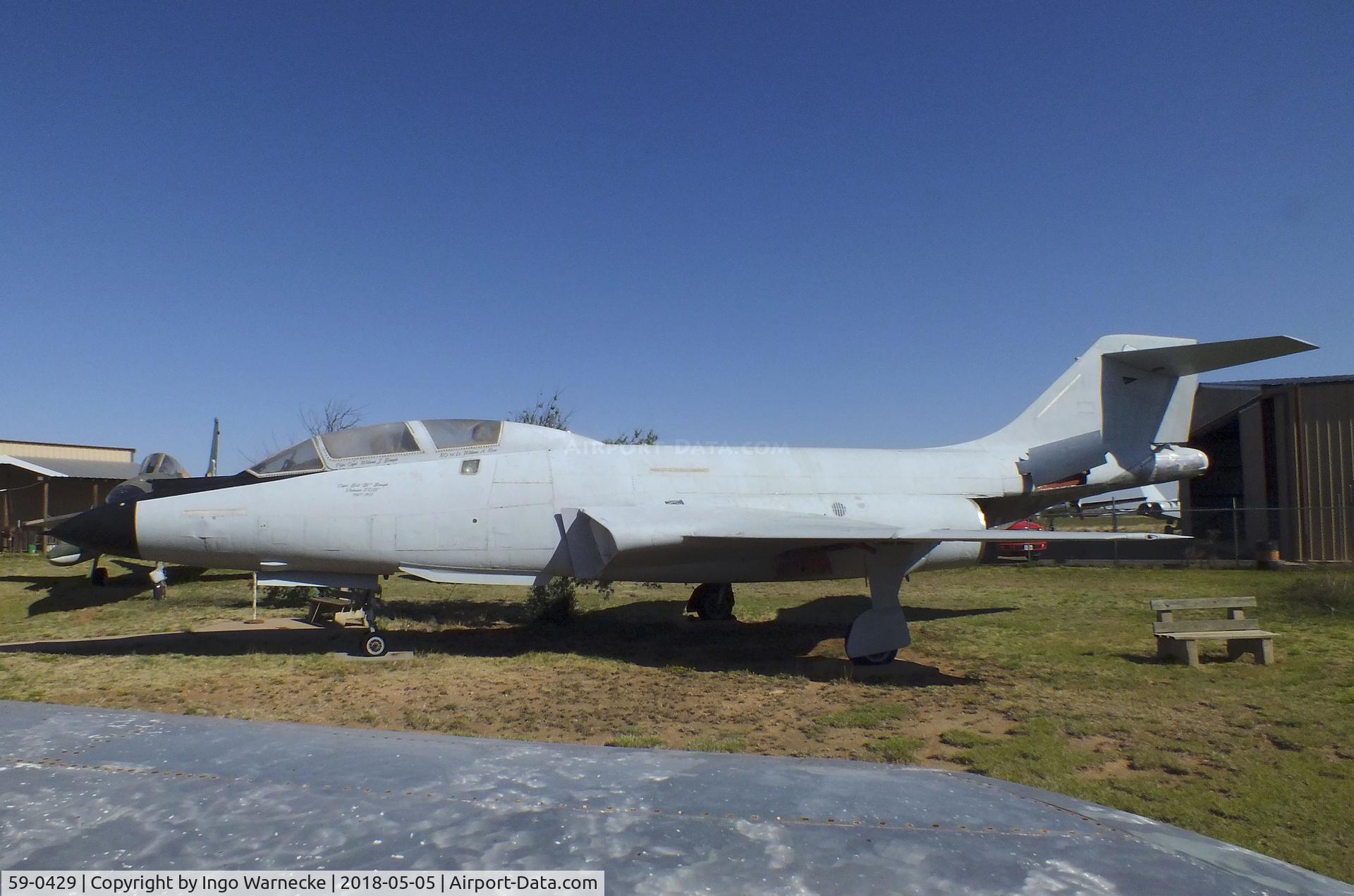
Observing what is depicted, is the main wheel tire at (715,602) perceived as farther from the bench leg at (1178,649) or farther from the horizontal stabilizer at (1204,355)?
the horizontal stabilizer at (1204,355)

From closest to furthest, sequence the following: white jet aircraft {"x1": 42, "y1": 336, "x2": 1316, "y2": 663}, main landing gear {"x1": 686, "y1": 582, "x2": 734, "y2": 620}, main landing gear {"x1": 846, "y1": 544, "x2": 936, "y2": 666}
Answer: white jet aircraft {"x1": 42, "y1": 336, "x2": 1316, "y2": 663} → main landing gear {"x1": 846, "y1": 544, "x2": 936, "y2": 666} → main landing gear {"x1": 686, "y1": 582, "x2": 734, "y2": 620}

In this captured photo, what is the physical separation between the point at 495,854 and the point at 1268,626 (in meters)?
12.6

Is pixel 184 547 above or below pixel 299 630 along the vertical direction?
above

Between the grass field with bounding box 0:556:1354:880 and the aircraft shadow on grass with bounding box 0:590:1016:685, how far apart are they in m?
0.06

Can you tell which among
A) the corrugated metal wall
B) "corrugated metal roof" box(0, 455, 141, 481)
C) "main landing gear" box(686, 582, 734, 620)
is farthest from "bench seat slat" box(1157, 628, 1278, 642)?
"corrugated metal roof" box(0, 455, 141, 481)

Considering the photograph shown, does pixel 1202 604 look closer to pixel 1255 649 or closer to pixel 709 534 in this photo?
pixel 1255 649

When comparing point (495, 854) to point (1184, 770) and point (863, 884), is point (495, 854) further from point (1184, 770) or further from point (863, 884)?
point (1184, 770)

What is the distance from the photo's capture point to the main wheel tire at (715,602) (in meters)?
11.8

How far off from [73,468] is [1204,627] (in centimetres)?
3563

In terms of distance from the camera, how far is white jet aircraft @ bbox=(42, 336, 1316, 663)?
26.7ft

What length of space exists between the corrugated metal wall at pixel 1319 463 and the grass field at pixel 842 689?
25.7ft

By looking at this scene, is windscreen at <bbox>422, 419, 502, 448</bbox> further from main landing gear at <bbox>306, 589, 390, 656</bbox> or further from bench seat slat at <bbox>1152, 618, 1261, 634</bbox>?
bench seat slat at <bbox>1152, 618, 1261, 634</bbox>

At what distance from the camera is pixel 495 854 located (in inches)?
56.6

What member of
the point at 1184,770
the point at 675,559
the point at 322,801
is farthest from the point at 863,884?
the point at 675,559
